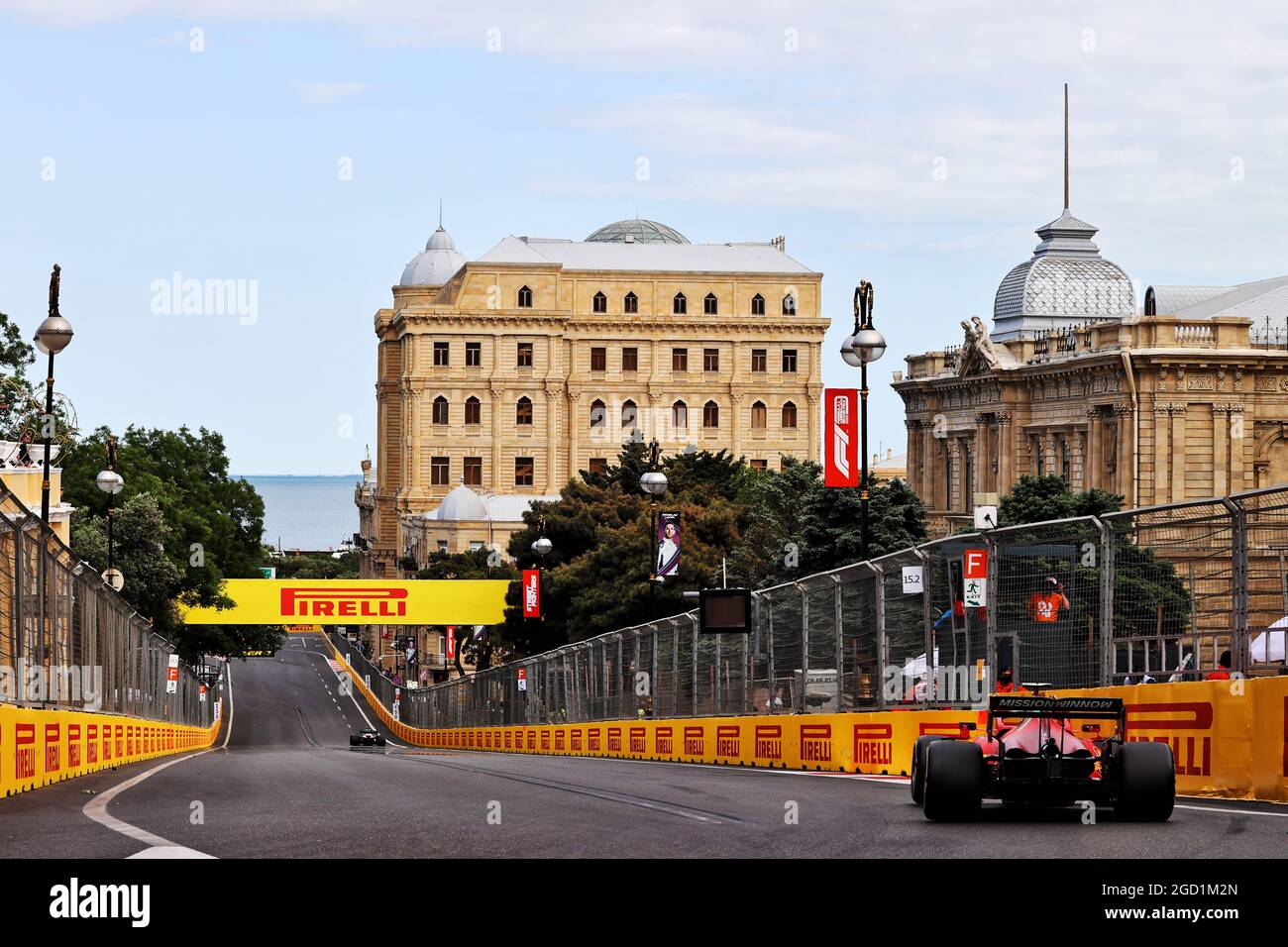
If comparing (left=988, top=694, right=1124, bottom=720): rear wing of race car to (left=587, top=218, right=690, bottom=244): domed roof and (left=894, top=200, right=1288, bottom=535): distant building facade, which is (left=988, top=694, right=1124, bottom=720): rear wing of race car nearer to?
(left=894, top=200, right=1288, bottom=535): distant building facade

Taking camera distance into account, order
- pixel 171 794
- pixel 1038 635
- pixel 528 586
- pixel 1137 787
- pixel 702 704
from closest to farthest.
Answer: pixel 1137 787 < pixel 171 794 < pixel 1038 635 < pixel 702 704 < pixel 528 586

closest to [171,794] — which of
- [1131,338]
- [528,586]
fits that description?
[528,586]

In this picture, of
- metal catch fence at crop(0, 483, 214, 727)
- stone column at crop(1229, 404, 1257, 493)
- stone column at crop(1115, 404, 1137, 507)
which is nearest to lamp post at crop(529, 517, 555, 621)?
stone column at crop(1115, 404, 1137, 507)

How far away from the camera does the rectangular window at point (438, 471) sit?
172 metres

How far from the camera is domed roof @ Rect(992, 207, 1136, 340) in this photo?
125 m

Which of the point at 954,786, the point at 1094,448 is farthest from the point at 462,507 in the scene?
the point at 954,786

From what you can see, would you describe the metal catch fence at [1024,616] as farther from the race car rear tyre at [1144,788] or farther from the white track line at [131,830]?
the white track line at [131,830]

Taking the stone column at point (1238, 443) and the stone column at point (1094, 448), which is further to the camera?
the stone column at point (1094, 448)

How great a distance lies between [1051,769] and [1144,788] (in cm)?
63

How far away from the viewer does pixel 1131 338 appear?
308 feet

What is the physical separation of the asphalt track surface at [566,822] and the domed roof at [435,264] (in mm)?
165164

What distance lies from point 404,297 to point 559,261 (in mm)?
21887

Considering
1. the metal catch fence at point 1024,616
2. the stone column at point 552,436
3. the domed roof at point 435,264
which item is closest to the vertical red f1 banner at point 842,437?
the metal catch fence at point 1024,616
